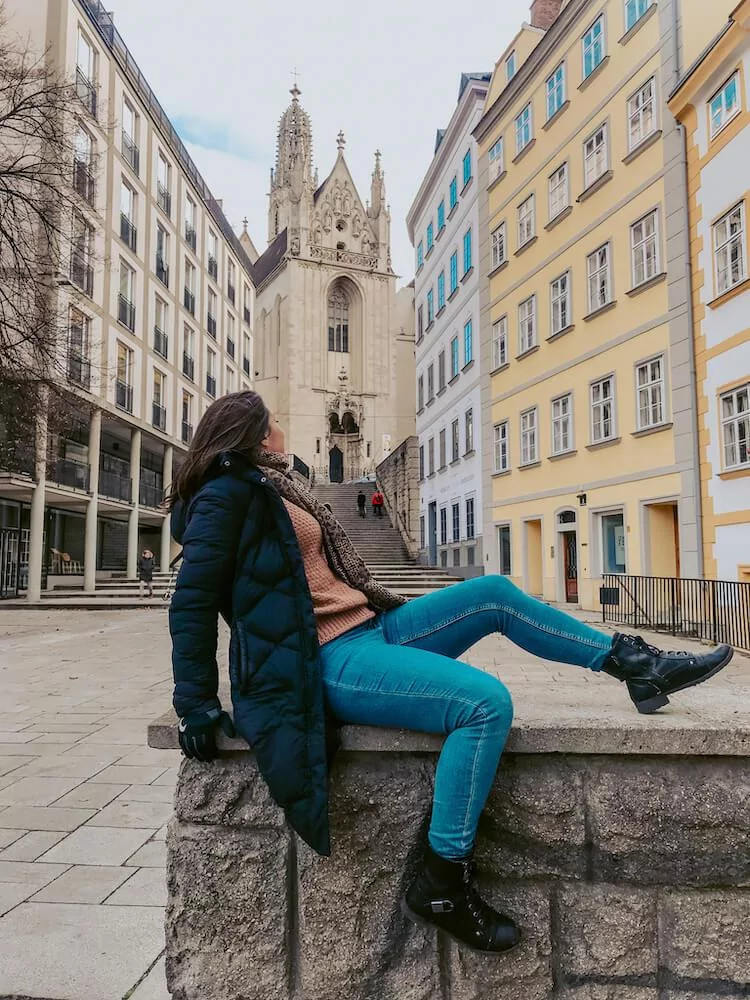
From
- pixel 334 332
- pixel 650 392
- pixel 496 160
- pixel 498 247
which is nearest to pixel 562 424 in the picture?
pixel 650 392

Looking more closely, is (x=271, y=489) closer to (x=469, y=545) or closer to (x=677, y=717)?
(x=677, y=717)

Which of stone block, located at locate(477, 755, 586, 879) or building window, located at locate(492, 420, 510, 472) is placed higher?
building window, located at locate(492, 420, 510, 472)

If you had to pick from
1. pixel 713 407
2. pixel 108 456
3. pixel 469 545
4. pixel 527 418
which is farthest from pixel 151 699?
pixel 108 456

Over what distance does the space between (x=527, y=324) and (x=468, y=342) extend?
4.75 m

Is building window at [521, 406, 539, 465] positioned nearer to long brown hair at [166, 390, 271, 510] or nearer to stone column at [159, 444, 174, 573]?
stone column at [159, 444, 174, 573]

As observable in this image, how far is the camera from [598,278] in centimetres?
1975

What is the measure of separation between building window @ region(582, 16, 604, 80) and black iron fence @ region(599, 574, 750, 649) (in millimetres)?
13277

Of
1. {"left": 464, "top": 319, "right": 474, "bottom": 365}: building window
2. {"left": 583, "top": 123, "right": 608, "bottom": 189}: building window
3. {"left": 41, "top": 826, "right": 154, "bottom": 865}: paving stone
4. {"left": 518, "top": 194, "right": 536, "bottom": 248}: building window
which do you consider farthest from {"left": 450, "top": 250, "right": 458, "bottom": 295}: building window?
{"left": 41, "top": 826, "right": 154, "bottom": 865}: paving stone

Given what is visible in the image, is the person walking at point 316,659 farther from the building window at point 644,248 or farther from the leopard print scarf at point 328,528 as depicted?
the building window at point 644,248

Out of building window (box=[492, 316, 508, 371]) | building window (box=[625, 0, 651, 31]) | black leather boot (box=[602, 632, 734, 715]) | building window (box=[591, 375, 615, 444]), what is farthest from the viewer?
building window (box=[492, 316, 508, 371])

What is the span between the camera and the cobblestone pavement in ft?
8.32

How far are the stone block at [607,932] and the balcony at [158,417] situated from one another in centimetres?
3062

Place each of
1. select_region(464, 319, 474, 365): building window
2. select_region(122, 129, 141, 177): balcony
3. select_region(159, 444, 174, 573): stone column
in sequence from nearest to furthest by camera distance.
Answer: select_region(464, 319, 474, 365): building window, select_region(122, 129, 141, 177): balcony, select_region(159, 444, 174, 573): stone column

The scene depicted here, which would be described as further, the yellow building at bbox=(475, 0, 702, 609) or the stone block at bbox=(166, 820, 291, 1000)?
the yellow building at bbox=(475, 0, 702, 609)
